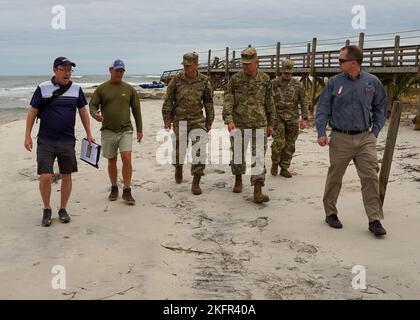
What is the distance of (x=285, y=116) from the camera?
728cm

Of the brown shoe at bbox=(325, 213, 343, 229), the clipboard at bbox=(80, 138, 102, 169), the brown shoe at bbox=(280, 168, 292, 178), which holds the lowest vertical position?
the brown shoe at bbox=(325, 213, 343, 229)

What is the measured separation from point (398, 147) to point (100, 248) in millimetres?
7168

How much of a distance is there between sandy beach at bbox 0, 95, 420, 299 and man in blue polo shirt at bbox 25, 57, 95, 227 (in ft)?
2.16

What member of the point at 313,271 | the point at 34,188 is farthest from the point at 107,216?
the point at 313,271

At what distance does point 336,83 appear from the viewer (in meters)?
4.61

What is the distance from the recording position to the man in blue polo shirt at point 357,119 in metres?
4.53

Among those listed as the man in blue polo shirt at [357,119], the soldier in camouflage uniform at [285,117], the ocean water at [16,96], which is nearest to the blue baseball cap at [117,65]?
the man in blue polo shirt at [357,119]

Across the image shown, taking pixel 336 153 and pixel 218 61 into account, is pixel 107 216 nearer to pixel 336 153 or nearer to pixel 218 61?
pixel 336 153

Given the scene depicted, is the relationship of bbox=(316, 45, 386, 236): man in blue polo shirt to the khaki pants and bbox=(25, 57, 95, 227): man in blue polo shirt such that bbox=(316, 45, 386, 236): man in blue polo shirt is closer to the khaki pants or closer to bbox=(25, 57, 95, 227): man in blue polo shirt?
the khaki pants

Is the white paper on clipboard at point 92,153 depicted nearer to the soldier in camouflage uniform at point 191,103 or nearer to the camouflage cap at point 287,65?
the soldier in camouflage uniform at point 191,103

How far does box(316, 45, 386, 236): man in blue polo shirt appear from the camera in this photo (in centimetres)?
453

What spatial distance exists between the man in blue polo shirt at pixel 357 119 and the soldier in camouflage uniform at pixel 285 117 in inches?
99.0

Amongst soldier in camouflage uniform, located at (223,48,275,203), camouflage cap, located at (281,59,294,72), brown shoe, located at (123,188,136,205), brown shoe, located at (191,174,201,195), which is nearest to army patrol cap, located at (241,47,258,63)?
soldier in camouflage uniform, located at (223,48,275,203)

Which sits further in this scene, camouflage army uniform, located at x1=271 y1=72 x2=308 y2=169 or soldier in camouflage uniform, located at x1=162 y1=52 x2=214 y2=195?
camouflage army uniform, located at x1=271 y1=72 x2=308 y2=169
